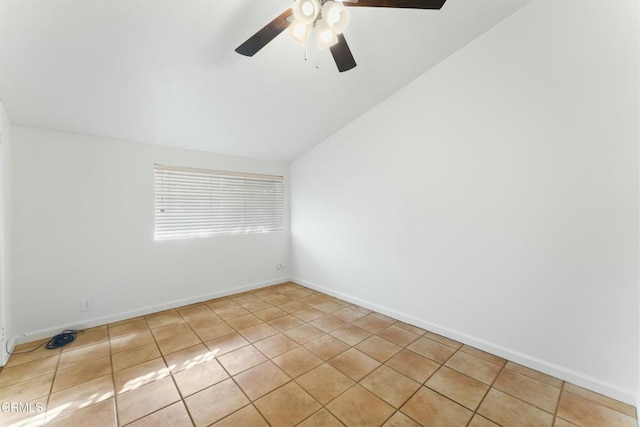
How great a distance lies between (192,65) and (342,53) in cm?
118

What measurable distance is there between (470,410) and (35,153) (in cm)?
402

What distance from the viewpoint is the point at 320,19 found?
1.55 meters

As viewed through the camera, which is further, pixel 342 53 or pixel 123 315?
pixel 123 315

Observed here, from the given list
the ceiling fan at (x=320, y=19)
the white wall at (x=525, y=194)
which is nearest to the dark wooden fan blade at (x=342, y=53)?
the ceiling fan at (x=320, y=19)

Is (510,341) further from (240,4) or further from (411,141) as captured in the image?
(240,4)

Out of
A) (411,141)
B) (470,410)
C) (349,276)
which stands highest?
(411,141)

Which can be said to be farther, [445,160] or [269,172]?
[269,172]

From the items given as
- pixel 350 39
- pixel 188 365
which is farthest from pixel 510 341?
pixel 350 39

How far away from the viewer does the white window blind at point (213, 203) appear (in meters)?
3.11

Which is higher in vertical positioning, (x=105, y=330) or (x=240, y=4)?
(x=240, y=4)

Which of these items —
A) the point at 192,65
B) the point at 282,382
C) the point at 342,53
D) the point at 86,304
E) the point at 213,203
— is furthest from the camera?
the point at 213,203

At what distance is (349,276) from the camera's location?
11.1 feet

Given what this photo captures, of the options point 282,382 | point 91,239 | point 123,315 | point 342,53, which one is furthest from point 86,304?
point 342,53

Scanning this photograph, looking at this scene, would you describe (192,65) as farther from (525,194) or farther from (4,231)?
(525,194)
